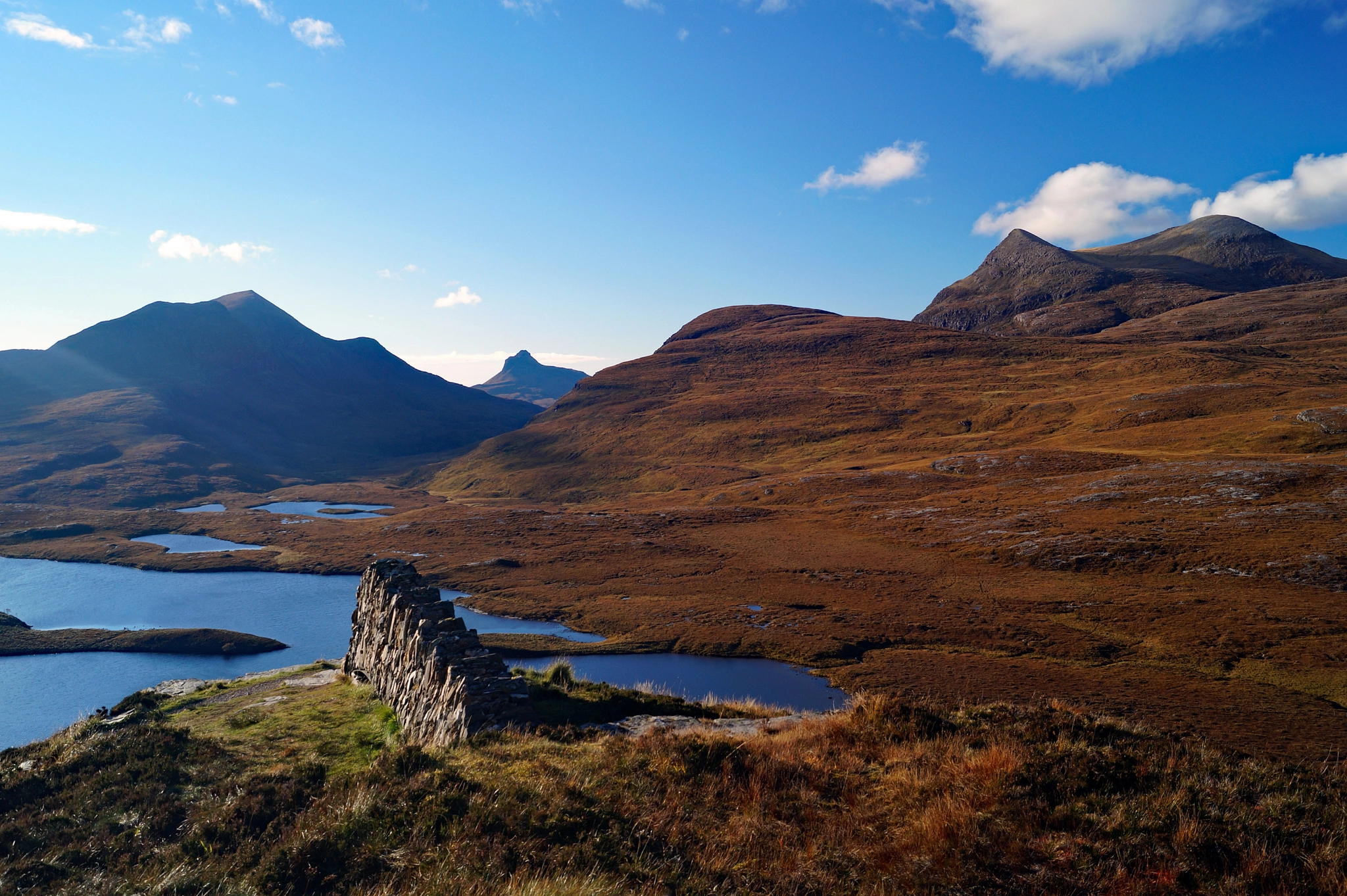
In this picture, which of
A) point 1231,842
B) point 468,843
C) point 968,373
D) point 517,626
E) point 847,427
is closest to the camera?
point 1231,842

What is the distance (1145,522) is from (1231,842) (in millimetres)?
58160

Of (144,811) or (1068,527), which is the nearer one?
(144,811)

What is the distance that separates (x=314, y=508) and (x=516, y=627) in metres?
99.3

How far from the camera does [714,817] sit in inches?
386

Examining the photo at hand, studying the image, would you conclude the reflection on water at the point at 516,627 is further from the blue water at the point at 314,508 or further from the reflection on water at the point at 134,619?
the blue water at the point at 314,508

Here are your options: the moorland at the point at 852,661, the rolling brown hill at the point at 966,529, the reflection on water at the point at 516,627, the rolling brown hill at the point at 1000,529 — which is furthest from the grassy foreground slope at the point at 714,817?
the reflection on water at the point at 516,627

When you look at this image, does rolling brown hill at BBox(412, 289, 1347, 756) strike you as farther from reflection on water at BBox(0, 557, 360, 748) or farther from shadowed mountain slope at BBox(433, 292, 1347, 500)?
reflection on water at BBox(0, 557, 360, 748)

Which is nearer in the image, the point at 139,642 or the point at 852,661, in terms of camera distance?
the point at 852,661

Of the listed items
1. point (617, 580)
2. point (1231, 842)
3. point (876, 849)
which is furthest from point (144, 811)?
point (617, 580)

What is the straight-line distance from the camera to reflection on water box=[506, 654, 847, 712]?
3631cm

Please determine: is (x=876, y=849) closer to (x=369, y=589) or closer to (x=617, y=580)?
(x=369, y=589)

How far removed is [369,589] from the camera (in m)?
27.6

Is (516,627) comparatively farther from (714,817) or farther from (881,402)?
(881,402)

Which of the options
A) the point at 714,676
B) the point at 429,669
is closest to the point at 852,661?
the point at 714,676
